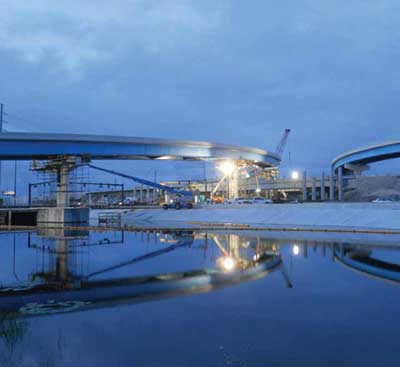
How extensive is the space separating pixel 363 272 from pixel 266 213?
27394 mm

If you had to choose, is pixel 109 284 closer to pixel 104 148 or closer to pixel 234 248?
pixel 234 248

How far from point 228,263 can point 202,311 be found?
264 inches

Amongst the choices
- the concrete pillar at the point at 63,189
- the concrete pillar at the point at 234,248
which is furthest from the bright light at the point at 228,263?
the concrete pillar at the point at 63,189

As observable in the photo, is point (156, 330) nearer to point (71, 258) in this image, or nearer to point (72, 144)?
point (71, 258)

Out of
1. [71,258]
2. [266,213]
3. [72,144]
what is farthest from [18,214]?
[71,258]

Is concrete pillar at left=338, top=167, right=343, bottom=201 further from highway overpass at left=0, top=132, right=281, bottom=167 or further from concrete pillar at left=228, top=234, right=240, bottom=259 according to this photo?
concrete pillar at left=228, top=234, right=240, bottom=259

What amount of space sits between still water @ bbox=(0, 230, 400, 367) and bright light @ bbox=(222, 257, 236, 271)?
39 mm

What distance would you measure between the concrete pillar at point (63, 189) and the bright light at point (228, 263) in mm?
36462

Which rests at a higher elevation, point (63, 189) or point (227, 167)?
point (227, 167)

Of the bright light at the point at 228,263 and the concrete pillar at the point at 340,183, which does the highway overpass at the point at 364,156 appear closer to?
the concrete pillar at the point at 340,183

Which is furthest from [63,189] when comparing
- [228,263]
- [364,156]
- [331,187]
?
[331,187]

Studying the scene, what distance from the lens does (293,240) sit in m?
23.7

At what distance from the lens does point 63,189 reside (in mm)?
49281

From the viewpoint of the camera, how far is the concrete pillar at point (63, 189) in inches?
1935
